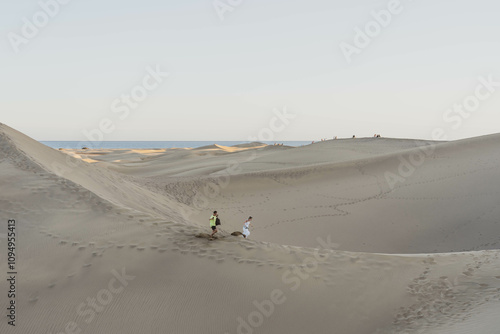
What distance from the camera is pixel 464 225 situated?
40.5ft

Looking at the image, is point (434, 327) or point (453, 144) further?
point (453, 144)

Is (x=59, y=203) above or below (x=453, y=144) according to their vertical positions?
below

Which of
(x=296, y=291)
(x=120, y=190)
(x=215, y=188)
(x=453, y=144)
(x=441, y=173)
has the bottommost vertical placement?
(x=296, y=291)

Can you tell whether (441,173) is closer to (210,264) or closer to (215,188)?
(215,188)

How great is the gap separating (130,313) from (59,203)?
13.3ft

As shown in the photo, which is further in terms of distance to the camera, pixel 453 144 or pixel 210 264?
pixel 453 144

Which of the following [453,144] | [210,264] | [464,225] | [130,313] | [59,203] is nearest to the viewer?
[130,313]

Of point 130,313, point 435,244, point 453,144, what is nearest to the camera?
point 130,313

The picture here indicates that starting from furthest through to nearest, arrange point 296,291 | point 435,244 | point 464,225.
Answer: point 464,225, point 435,244, point 296,291

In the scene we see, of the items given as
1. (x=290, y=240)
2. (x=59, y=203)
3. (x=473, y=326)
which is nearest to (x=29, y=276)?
(x=59, y=203)

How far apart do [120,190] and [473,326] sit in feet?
33.7

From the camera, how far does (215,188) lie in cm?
1714

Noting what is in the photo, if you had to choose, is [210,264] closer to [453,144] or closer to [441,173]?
[441,173]

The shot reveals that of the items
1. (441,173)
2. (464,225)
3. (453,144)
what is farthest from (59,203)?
(453,144)
